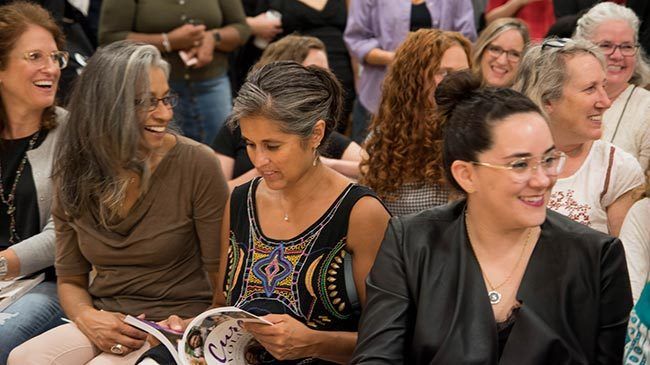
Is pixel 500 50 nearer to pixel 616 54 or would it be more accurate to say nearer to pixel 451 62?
pixel 616 54

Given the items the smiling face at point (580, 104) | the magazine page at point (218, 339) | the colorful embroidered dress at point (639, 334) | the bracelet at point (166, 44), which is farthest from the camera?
the bracelet at point (166, 44)

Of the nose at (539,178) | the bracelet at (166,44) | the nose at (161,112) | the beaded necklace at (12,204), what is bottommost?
the beaded necklace at (12,204)

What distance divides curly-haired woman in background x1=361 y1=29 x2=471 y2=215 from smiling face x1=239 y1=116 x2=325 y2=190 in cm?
69

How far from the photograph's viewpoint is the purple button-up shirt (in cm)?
508

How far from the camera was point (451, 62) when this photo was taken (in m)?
3.55

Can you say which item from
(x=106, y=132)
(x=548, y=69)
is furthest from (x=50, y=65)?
(x=548, y=69)

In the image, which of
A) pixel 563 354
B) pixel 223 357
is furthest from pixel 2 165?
pixel 563 354

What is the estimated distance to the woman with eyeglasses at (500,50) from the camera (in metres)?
4.38

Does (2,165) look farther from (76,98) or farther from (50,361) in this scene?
(50,361)

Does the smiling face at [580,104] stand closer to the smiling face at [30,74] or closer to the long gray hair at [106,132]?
the long gray hair at [106,132]

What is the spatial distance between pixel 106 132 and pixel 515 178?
137 cm

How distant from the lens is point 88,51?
16.2 ft

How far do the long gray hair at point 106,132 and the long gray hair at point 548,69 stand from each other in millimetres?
1270

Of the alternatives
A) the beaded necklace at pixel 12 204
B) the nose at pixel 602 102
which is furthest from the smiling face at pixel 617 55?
the beaded necklace at pixel 12 204
